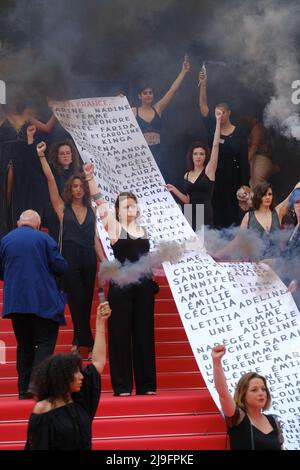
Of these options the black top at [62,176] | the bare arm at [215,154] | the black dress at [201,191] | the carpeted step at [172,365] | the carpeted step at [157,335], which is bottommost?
the carpeted step at [172,365]

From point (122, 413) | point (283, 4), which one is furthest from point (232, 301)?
point (283, 4)

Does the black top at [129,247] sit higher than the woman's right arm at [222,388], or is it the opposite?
the black top at [129,247]

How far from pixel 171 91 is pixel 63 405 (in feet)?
20.8

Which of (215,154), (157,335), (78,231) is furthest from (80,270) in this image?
(215,154)

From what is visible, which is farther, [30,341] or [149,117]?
[149,117]

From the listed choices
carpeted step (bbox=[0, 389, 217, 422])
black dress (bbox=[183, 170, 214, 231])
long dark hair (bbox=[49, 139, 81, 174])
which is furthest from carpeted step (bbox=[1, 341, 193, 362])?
long dark hair (bbox=[49, 139, 81, 174])

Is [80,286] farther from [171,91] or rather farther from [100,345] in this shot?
[171,91]

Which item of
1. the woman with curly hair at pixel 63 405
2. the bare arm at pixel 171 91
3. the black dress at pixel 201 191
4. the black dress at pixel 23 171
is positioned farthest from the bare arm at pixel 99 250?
the bare arm at pixel 171 91

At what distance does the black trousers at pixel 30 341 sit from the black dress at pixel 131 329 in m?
0.48

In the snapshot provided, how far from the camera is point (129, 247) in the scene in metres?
7.36

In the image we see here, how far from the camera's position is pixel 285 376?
7203 millimetres

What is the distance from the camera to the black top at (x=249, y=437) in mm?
5750

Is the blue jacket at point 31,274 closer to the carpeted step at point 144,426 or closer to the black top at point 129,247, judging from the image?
the black top at point 129,247
